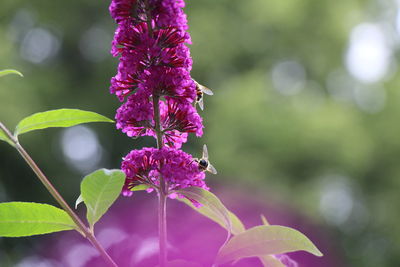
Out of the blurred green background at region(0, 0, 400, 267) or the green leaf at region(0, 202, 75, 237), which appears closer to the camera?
the green leaf at region(0, 202, 75, 237)

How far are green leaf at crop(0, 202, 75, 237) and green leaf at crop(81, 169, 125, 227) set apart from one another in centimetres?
3

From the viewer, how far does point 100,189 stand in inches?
19.0

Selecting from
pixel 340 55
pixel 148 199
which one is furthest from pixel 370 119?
pixel 148 199

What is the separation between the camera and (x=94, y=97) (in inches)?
283

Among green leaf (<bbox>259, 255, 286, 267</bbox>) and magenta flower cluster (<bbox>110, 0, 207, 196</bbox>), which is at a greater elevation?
magenta flower cluster (<bbox>110, 0, 207, 196</bbox>)

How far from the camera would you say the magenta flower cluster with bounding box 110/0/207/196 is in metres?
0.50

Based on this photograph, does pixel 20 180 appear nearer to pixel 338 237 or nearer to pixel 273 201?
pixel 273 201

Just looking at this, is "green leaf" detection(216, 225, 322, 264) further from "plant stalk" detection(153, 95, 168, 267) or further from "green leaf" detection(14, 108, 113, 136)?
"green leaf" detection(14, 108, 113, 136)

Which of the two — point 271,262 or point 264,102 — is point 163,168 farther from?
point 264,102

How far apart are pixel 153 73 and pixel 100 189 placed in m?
0.12

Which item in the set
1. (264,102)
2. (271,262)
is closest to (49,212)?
(271,262)

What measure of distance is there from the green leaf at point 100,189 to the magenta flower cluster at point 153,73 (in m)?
0.04

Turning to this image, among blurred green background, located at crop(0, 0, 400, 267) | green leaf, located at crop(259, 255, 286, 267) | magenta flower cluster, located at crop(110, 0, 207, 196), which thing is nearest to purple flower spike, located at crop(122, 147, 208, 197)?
magenta flower cluster, located at crop(110, 0, 207, 196)

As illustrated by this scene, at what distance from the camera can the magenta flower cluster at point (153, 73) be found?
50 cm
